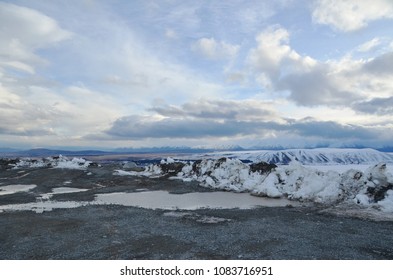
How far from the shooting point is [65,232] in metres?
19.7

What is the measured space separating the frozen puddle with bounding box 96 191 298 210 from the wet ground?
3051 mm

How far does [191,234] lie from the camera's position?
1883cm

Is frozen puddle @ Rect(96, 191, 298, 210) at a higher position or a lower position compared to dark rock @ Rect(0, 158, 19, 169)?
lower

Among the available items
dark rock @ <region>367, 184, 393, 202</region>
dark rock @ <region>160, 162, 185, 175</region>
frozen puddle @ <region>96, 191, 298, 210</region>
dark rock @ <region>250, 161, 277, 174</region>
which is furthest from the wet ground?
dark rock @ <region>160, 162, 185, 175</region>

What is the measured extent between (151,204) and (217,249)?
17.5m

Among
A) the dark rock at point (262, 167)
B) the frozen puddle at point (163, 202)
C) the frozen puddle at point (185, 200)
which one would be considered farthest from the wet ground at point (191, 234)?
the dark rock at point (262, 167)

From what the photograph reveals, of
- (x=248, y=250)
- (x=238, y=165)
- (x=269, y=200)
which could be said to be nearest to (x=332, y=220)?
(x=248, y=250)

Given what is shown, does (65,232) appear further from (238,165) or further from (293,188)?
(238,165)

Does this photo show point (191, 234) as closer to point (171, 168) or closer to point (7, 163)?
point (171, 168)

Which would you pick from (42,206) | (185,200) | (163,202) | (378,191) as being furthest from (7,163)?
(378,191)

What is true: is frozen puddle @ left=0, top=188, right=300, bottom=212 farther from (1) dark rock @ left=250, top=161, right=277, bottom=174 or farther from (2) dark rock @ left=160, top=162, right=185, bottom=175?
(2) dark rock @ left=160, top=162, right=185, bottom=175

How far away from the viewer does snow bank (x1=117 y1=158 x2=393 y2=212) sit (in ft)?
100.0

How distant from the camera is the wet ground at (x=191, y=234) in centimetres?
1533

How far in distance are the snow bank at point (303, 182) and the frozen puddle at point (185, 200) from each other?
2.36 metres
